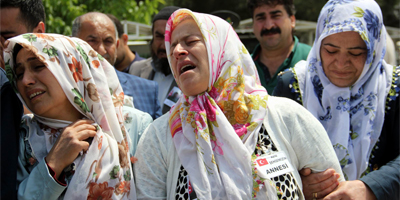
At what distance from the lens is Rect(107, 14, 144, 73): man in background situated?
15.0ft

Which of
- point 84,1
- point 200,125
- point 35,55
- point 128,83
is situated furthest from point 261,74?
point 84,1

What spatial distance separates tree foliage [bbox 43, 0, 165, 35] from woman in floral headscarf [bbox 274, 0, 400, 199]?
4.79 meters

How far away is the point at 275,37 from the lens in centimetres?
410

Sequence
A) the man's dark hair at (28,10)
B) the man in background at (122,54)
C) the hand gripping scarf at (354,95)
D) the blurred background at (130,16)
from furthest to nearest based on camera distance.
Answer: the blurred background at (130,16) < the man in background at (122,54) < the man's dark hair at (28,10) < the hand gripping scarf at (354,95)

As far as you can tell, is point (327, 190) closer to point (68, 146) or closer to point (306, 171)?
point (306, 171)

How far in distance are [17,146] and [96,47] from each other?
1.78 m

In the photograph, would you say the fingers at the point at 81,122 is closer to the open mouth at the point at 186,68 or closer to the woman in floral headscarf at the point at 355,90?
the open mouth at the point at 186,68

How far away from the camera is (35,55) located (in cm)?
214

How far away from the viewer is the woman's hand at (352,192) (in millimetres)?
2086

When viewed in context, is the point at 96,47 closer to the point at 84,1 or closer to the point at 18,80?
the point at 18,80

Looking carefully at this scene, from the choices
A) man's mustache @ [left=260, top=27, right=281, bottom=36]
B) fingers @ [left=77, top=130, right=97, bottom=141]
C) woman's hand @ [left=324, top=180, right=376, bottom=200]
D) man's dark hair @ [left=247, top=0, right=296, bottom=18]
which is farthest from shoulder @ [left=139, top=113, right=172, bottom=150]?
man's dark hair @ [left=247, top=0, right=296, bottom=18]

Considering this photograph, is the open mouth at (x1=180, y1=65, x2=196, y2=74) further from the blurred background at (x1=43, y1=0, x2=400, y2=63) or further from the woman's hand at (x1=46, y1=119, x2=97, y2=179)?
the blurred background at (x1=43, y1=0, x2=400, y2=63)

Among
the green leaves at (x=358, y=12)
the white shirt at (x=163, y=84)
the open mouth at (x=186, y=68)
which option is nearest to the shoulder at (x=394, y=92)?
the green leaves at (x=358, y=12)

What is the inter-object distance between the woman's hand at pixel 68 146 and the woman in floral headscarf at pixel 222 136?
33cm
